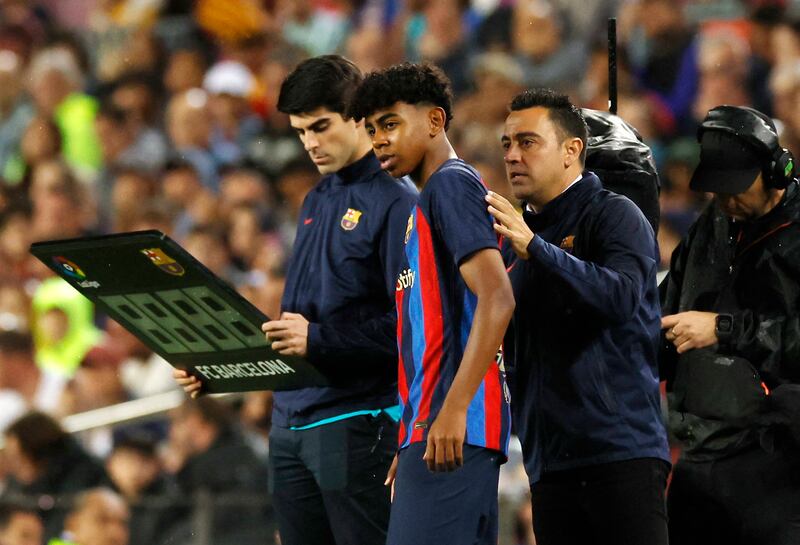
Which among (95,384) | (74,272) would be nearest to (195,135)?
(95,384)

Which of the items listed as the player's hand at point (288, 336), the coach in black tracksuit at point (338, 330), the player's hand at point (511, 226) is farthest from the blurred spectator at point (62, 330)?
the player's hand at point (511, 226)

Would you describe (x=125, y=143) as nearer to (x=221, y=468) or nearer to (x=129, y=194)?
(x=129, y=194)

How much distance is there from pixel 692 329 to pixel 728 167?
0.44m

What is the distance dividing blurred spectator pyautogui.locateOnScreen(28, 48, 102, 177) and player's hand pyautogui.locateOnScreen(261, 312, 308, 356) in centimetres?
666

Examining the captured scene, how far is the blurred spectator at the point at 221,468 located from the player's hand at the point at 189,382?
2.24m

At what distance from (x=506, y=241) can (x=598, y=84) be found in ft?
14.6

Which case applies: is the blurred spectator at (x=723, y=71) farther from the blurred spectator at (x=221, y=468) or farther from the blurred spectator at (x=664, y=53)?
the blurred spectator at (x=221, y=468)

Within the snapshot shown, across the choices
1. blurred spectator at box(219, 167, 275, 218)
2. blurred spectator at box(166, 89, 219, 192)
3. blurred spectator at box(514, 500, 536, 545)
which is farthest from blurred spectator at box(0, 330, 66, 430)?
blurred spectator at box(514, 500, 536, 545)

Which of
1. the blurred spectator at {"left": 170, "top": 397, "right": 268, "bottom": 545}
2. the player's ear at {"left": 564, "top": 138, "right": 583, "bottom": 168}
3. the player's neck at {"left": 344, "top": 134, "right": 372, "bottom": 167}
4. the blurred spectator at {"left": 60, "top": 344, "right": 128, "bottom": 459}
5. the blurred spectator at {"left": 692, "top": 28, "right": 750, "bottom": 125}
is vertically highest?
the blurred spectator at {"left": 692, "top": 28, "right": 750, "bottom": 125}

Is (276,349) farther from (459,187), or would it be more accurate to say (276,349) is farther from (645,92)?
(645,92)

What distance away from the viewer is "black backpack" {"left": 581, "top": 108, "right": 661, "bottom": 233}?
3838mm

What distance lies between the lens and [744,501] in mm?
3768

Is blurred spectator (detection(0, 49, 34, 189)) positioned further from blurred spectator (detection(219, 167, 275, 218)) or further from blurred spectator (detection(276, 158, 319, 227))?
blurred spectator (detection(276, 158, 319, 227))

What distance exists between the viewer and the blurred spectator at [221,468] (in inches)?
255
